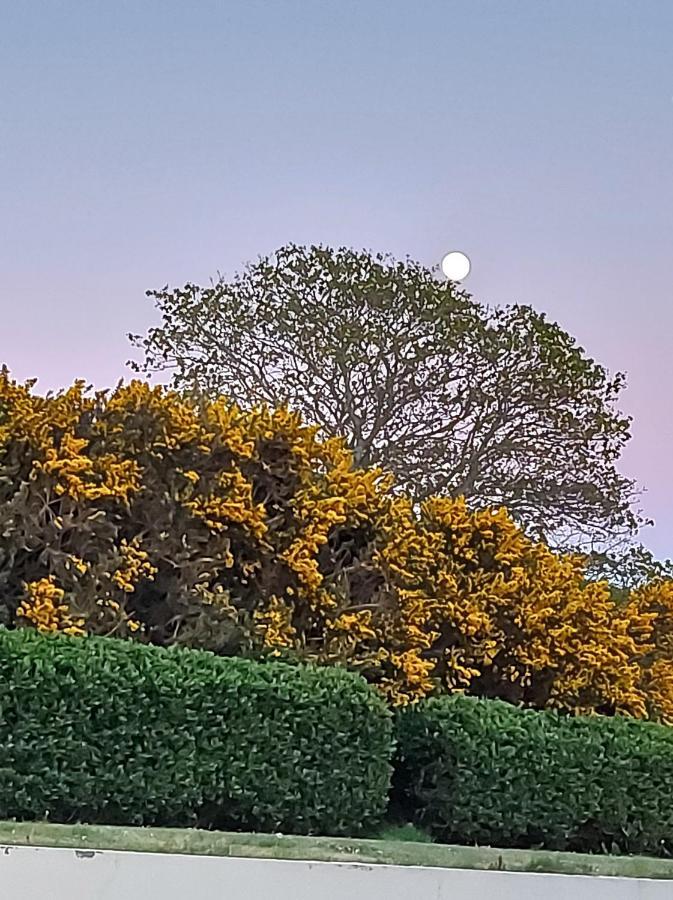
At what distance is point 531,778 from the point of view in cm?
584

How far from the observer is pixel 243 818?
5.21 meters

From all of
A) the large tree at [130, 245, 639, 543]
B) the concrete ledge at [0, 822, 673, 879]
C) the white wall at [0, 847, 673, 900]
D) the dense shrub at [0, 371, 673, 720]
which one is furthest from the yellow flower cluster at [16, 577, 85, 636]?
the large tree at [130, 245, 639, 543]

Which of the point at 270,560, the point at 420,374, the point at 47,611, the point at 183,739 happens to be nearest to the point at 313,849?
the point at 183,739

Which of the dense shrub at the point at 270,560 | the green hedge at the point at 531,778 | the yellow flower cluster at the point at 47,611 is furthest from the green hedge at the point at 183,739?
the dense shrub at the point at 270,560

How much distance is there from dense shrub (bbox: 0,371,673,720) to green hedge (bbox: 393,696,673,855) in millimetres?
542

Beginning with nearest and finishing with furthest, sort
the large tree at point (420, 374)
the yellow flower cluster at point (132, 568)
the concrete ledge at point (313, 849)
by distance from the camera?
the concrete ledge at point (313, 849)
the yellow flower cluster at point (132, 568)
the large tree at point (420, 374)

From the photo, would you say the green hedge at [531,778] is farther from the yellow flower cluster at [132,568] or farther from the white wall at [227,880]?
the yellow flower cluster at [132,568]

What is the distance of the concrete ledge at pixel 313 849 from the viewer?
13.6ft

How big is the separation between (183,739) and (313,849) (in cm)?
85

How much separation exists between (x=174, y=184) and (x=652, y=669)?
5.71 metres

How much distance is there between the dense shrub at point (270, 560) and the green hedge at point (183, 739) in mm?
793

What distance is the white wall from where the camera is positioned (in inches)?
154

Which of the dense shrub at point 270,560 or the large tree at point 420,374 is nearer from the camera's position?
the dense shrub at point 270,560

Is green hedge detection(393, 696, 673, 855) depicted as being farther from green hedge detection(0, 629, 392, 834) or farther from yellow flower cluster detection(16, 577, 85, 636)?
yellow flower cluster detection(16, 577, 85, 636)
